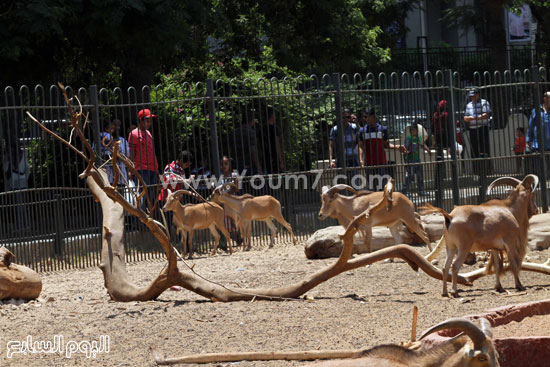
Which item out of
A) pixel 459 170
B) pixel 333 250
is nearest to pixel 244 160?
pixel 333 250

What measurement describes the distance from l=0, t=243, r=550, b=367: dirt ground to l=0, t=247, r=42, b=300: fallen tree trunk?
154mm

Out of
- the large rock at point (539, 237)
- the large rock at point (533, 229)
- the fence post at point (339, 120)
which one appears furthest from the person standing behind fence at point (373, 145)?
the large rock at point (539, 237)

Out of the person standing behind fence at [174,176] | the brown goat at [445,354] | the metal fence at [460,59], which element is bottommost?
the brown goat at [445,354]

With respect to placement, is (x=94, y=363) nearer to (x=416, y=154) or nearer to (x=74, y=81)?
(x=416, y=154)

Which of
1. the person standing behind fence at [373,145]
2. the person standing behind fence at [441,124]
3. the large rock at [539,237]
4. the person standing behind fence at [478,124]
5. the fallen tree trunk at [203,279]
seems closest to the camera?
the fallen tree trunk at [203,279]

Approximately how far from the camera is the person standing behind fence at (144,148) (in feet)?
47.7

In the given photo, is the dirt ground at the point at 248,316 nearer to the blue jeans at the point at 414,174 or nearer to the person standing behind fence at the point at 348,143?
the person standing behind fence at the point at 348,143

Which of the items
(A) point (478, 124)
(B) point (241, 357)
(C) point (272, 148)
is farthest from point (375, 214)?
(B) point (241, 357)

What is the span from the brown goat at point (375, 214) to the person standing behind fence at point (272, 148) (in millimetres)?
2101

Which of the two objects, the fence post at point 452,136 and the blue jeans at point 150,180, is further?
the fence post at point 452,136

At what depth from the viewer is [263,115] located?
17500 millimetres

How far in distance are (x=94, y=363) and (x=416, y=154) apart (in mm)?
11365

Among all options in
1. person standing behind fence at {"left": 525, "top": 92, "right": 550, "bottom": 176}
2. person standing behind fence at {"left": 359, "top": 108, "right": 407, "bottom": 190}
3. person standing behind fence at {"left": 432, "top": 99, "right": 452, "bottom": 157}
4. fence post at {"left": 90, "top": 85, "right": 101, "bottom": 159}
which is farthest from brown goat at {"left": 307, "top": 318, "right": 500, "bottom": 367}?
person standing behind fence at {"left": 525, "top": 92, "right": 550, "bottom": 176}

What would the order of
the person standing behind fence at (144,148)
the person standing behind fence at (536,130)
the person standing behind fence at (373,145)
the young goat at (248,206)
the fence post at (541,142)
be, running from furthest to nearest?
the person standing behind fence at (536,130) → the fence post at (541,142) → the person standing behind fence at (373,145) → the young goat at (248,206) → the person standing behind fence at (144,148)
